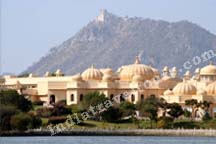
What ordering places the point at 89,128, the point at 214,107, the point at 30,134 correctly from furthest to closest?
the point at 214,107 → the point at 89,128 → the point at 30,134

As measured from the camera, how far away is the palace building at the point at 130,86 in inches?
3684

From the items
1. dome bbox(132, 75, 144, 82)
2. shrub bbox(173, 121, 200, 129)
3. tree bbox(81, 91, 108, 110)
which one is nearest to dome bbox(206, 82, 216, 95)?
dome bbox(132, 75, 144, 82)

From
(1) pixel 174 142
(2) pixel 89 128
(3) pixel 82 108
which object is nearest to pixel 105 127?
(2) pixel 89 128

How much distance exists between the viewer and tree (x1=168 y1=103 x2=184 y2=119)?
83812 millimetres

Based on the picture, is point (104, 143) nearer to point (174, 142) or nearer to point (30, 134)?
Result: point (174, 142)

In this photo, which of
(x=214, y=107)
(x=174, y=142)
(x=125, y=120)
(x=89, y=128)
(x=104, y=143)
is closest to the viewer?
(x=104, y=143)

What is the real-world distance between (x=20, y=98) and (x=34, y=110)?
3.53 meters

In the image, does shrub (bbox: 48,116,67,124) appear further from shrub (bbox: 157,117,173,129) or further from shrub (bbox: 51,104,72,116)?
shrub (bbox: 157,117,173,129)

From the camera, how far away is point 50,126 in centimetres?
7475

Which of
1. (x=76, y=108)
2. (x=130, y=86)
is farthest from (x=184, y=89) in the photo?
(x=76, y=108)

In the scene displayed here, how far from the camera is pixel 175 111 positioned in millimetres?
84000

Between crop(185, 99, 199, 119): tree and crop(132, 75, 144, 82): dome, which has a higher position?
crop(132, 75, 144, 82): dome

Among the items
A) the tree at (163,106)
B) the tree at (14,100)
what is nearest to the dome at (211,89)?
the tree at (163,106)

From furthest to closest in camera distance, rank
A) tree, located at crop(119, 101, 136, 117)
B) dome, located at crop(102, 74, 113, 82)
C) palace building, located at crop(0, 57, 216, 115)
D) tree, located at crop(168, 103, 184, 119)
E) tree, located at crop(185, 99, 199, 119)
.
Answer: dome, located at crop(102, 74, 113, 82)
palace building, located at crop(0, 57, 216, 115)
tree, located at crop(185, 99, 199, 119)
tree, located at crop(168, 103, 184, 119)
tree, located at crop(119, 101, 136, 117)
